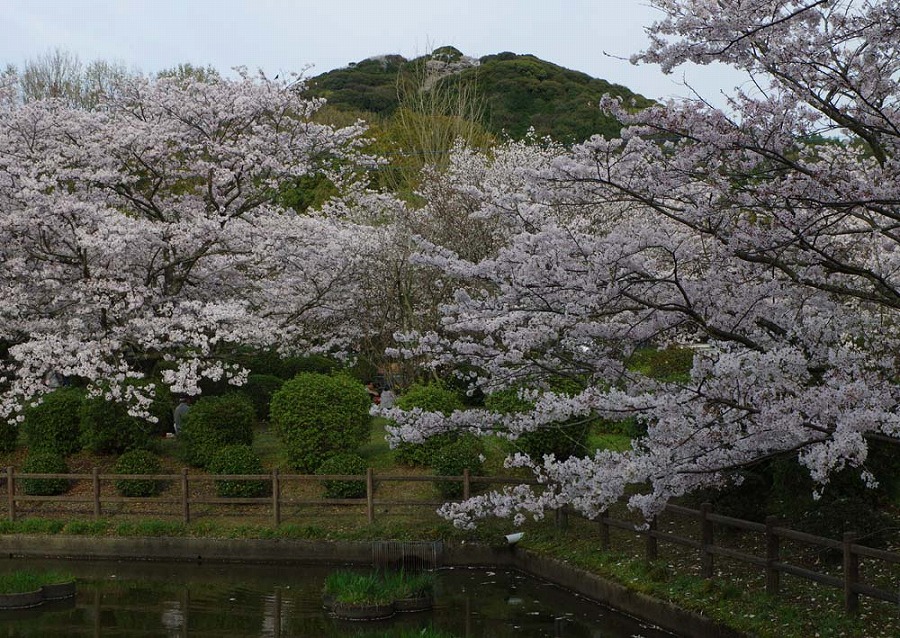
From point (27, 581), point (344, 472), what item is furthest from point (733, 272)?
point (27, 581)

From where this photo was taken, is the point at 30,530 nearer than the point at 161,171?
Yes

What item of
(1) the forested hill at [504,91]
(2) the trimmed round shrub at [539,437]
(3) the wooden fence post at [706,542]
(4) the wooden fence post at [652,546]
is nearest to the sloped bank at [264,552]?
(4) the wooden fence post at [652,546]

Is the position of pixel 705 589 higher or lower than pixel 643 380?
lower

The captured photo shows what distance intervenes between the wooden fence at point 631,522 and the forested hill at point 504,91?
20795mm

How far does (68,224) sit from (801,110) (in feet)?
39.5

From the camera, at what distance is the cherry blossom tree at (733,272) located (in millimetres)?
6691

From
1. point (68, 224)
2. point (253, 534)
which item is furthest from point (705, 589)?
point (68, 224)

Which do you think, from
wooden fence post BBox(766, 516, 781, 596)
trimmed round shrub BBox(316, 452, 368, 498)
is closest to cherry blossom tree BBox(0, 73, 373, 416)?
trimmed round shrub BBox(316, 452, 368, 498)

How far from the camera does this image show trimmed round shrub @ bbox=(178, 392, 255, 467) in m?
15.6

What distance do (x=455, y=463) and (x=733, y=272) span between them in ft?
21.7

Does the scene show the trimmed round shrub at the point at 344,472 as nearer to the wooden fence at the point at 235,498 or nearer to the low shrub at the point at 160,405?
the wooden fence at the point at 235,498

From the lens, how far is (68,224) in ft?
50.9

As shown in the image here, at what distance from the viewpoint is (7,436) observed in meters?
17.1

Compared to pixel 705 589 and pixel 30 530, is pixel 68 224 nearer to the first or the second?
pixel 30 530
